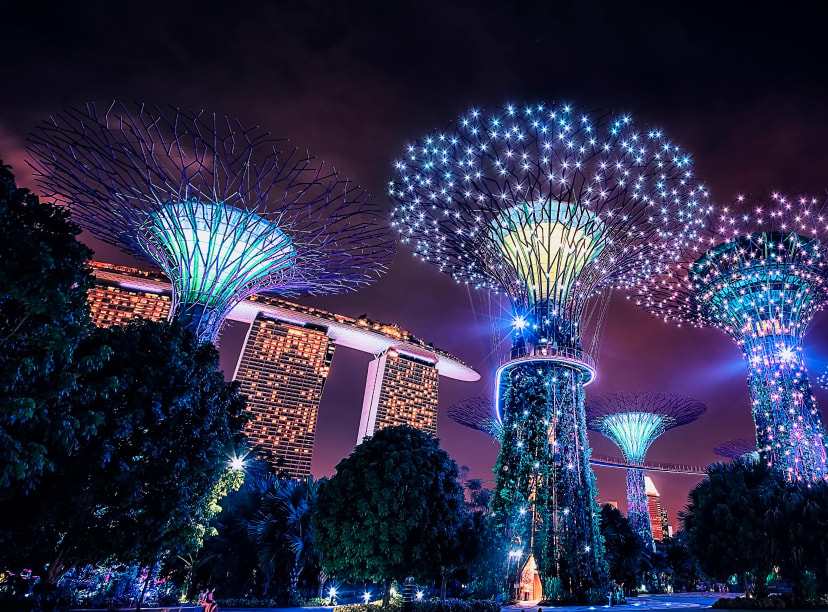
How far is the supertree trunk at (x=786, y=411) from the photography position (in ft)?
119

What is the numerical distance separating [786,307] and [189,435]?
43.7m

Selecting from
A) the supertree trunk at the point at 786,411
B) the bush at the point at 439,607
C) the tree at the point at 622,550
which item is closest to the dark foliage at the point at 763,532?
the bush at the point at 439,607

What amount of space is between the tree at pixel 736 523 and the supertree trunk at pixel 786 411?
46.4 ft

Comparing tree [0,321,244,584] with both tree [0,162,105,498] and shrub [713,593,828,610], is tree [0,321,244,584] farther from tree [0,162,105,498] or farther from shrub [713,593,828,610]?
shrub [713,593,828,610]

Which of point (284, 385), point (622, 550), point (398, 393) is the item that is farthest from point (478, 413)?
point (398, 393)

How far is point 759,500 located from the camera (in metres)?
23.5

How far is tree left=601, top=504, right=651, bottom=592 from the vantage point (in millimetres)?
36562

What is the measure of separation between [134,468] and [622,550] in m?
36.5

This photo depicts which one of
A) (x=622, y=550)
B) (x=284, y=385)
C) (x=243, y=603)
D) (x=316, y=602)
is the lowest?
(x=243, y=603)

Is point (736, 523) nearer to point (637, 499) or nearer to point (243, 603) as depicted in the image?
point (243, 603)

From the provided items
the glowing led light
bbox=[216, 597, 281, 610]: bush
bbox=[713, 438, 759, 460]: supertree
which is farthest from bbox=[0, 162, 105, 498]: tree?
bbox=[713, 438, 759, 460]: supertree

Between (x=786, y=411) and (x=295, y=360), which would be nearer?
(x=786, y=411)

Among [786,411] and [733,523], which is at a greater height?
[786,411]

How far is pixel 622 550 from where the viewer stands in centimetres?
3728
